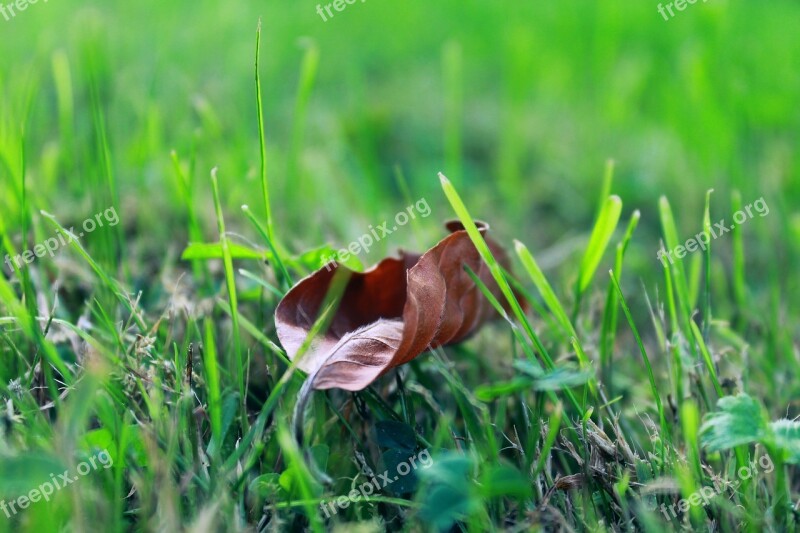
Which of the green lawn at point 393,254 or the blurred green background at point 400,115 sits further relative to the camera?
the blurred green background at point 400,115

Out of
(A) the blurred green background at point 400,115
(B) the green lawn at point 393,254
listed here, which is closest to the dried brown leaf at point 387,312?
(B) the green lawn at point 393,254

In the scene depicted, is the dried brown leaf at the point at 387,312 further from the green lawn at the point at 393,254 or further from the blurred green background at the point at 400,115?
the blurred green background at the point at 400,115

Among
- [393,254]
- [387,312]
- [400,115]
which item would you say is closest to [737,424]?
[387,312]

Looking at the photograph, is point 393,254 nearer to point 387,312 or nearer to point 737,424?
point 387,312

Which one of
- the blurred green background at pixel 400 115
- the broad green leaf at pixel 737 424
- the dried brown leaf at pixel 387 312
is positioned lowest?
the broad green leaf at pixel 737 424

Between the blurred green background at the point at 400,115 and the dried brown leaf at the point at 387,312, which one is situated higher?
the blurred green background at the point at 400,115

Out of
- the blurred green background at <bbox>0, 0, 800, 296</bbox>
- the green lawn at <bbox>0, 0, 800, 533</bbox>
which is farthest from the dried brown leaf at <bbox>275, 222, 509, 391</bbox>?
the blurred green background at <bbox>0, 0, 800, 296</bbox>
